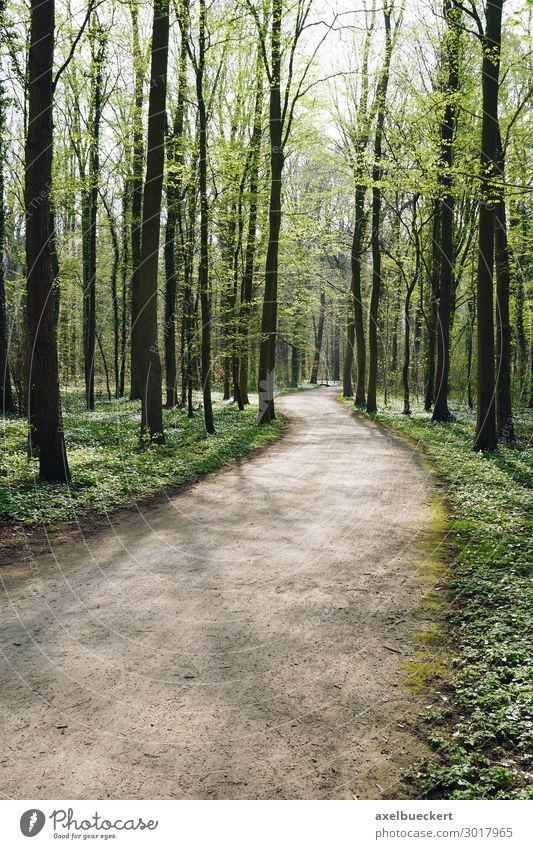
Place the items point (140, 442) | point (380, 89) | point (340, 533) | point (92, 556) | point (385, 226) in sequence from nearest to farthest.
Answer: point (92, 556), point (340, 533), point (140, 442), point (380, 89), point (385, 226)

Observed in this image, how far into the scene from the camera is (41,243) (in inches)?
387

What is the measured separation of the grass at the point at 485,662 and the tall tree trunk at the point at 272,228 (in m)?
12.3

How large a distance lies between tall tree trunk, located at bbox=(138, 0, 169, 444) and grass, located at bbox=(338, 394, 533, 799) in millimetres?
8043

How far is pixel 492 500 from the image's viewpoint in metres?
9.83

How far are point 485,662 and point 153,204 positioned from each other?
12800mm

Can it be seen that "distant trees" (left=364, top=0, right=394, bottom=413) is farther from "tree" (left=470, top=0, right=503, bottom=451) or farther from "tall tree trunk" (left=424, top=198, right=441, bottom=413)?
"tree" (left=470, top=0, right=503, bottom=451)

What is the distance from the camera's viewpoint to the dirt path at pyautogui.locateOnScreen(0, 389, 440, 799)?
3.57 m

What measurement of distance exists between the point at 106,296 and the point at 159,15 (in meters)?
28.2

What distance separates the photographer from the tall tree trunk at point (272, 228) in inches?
746

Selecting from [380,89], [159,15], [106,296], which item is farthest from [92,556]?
[106,296]

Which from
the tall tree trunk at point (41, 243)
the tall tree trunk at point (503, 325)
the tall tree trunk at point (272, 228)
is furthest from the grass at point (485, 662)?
the tall tree trunk at point (272, 228)

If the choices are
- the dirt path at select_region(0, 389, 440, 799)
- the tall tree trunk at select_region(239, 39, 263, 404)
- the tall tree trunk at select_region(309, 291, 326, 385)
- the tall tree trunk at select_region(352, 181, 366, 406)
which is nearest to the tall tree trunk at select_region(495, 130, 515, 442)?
the dirt path at select_region(0, 389, 440, 799)

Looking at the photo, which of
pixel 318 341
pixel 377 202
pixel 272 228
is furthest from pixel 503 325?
pixel 318 341

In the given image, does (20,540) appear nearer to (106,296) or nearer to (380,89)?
(380,89)
